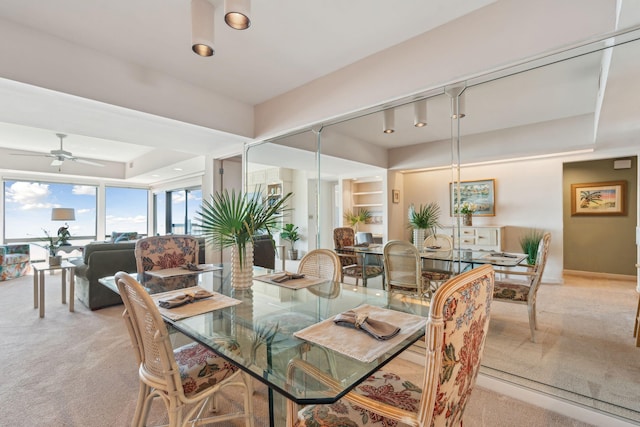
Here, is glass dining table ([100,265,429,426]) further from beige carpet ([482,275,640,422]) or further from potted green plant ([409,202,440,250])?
beige carpet ([482,275,640,422])

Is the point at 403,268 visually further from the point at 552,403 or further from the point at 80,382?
the point at 80,382

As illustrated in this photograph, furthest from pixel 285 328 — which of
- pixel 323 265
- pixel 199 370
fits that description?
pixel 323 265

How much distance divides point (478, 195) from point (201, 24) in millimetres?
2339

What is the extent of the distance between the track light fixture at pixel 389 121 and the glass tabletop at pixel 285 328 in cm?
155

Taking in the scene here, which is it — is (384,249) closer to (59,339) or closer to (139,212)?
(59,339)

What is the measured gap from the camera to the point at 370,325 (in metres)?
1.12

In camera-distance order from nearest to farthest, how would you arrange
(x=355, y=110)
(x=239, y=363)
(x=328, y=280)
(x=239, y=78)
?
(x=239, y=363) < (x=328, y=280) < (x=355, y=110) < (x=239, y=78)

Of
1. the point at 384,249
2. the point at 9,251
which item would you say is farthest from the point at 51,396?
the point at 9,251

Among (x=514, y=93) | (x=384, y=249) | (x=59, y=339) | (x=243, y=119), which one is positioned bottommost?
(x=59, y=339)

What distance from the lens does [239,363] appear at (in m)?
0.95

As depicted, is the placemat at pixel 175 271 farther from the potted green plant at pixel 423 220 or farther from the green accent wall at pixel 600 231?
the green accent wall at pixel 600 231

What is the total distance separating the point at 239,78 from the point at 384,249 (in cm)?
226

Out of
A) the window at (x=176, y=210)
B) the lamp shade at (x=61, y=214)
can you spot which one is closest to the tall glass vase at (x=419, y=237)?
the window at (x=176, y=210)

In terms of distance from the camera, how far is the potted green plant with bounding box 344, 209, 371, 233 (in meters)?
2.96
